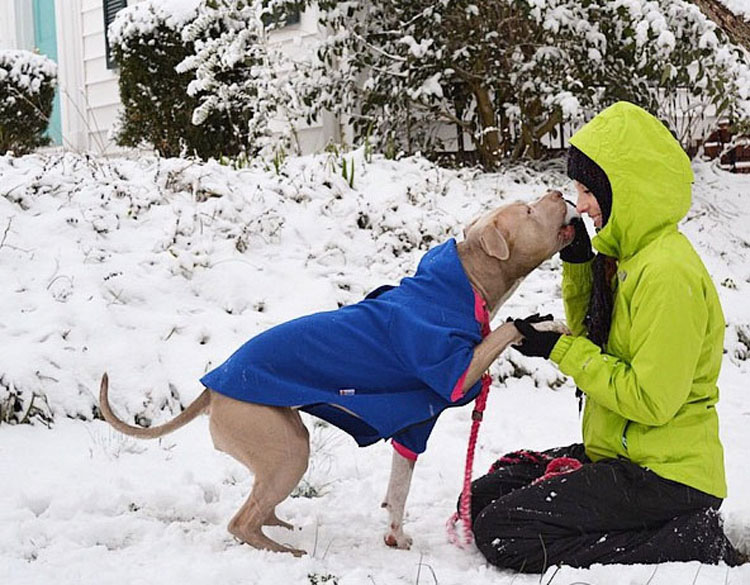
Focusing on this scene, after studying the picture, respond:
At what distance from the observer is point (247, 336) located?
511 centimetres

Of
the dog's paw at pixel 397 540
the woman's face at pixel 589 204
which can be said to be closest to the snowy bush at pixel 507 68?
the woman's face at pixel 589 204

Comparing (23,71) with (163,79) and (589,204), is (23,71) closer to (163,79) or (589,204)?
(163,79)

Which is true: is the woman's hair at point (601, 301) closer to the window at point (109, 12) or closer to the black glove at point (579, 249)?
the black glove at point (579, 249)

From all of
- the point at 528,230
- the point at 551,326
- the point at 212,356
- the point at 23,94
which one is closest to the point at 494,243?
the point at 528,230

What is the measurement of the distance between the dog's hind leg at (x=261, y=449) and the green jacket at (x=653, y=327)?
0.90 metres

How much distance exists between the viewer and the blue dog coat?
2844mm

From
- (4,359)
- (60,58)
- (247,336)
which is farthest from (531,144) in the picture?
(60,58)

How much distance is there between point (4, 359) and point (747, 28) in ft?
11.9

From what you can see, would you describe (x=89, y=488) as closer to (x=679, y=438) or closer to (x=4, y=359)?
(x=4, y=359)

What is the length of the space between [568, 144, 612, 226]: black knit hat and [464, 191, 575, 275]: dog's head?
0.52 feet

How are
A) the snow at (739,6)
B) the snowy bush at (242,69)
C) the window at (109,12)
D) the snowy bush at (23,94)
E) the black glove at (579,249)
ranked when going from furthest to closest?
the window at (109,12) < the snowy bush at (23,94) < the snowy bush at (242,69) < the snow at (739,6) < the black glove at (579,249)

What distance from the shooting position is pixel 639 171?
117 inches

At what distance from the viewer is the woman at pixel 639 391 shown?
9.34 ft

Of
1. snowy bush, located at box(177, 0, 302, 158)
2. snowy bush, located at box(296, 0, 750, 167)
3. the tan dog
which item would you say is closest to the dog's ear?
the tan dog
